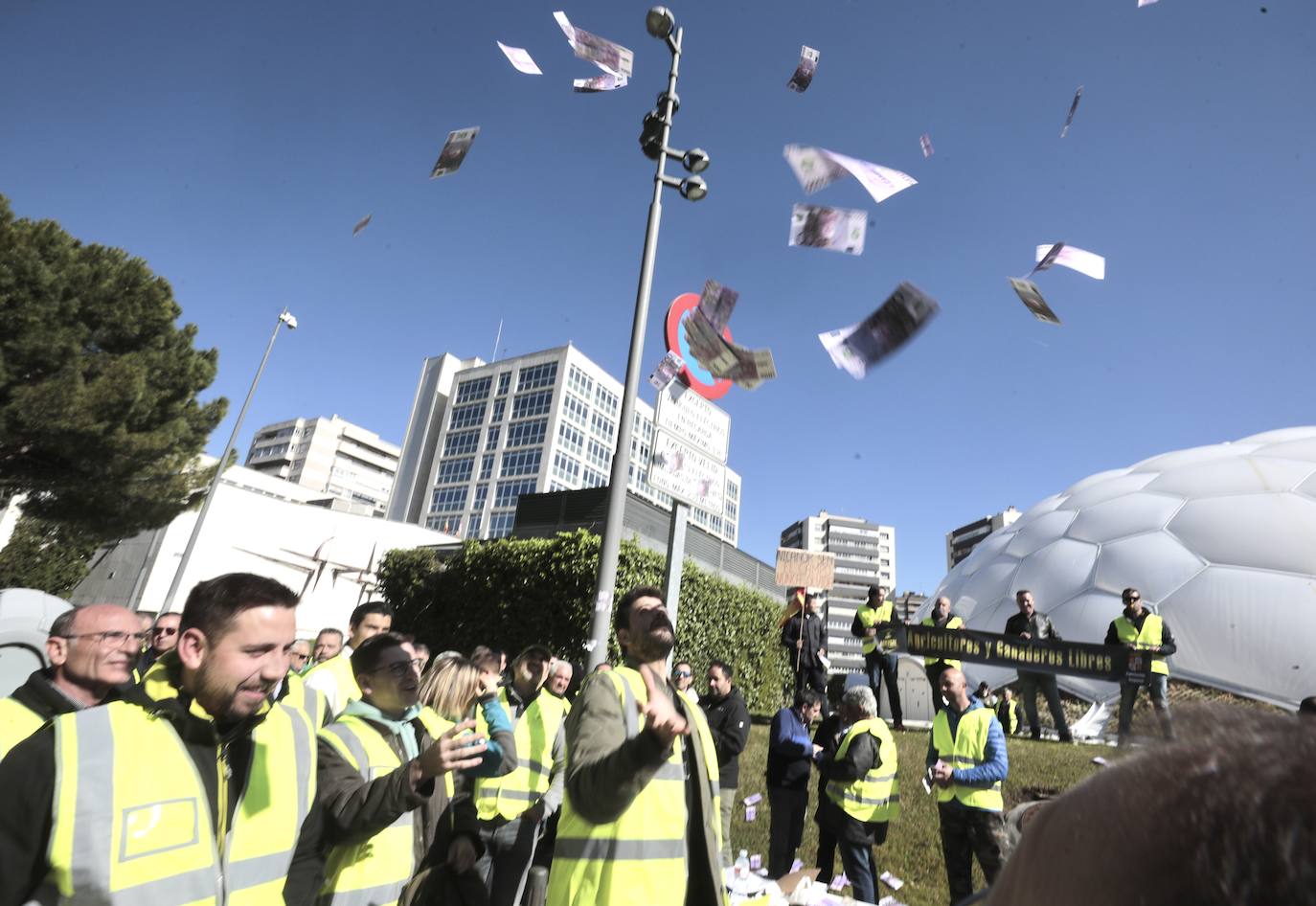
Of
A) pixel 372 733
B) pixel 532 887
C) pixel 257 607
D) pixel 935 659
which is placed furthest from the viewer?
→ pixel 935 659

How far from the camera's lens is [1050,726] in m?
12.6

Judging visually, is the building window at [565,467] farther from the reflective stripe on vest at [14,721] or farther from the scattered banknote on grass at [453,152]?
the reflective stripe on vest at [14,721]

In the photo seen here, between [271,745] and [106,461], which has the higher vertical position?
[106,461]

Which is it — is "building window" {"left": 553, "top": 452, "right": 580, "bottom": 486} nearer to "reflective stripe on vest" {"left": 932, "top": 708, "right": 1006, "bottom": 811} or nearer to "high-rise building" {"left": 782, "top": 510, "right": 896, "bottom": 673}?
"reflective stripe on vest" {"left": 932, "top": 708, "right": 1006, "bottom": 811}

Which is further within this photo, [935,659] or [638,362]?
[935,659]

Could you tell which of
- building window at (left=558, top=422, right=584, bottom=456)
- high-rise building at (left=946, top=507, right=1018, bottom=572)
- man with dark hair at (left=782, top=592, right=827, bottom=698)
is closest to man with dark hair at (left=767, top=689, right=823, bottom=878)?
man with dark hair at (left=782, top=592, right=827, bottom=698)

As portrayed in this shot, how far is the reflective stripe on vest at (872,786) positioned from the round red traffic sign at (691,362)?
3.08 metres

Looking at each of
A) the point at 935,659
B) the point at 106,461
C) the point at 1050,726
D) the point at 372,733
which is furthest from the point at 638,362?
the point at 106,461

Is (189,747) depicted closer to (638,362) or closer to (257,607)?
(257,607)

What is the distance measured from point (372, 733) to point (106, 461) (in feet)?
55.5

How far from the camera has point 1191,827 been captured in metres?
0.45

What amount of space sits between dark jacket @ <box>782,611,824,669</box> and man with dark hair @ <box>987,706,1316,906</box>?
29.5ft

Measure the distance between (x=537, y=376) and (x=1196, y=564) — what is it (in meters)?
64.9

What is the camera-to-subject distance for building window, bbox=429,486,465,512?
7175 cm
